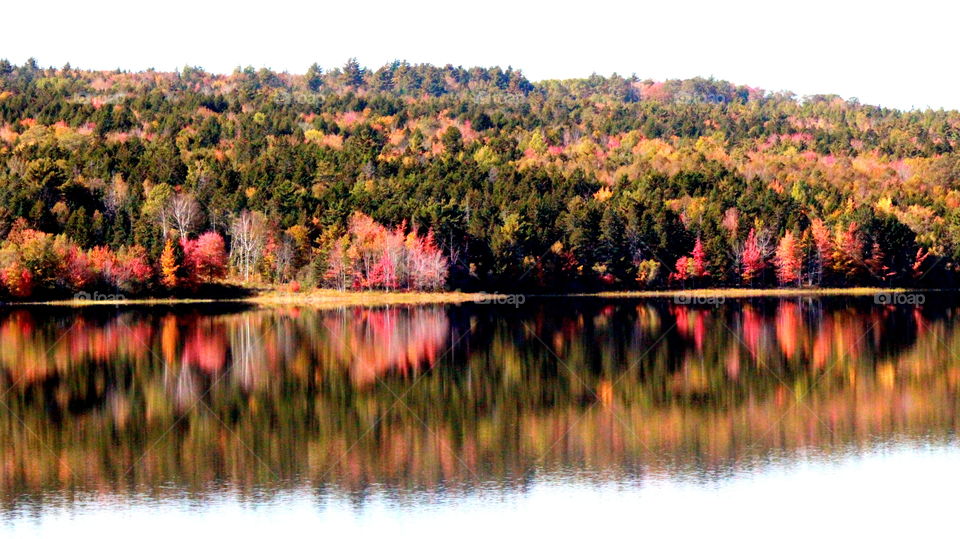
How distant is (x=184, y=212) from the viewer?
345ft

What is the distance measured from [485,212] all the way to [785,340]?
5774 cm

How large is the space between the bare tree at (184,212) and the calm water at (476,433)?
4555 cm

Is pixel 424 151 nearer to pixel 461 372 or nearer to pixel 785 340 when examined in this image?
pixel 785 340

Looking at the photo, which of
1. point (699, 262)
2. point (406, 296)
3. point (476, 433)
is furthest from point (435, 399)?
point (699, 262)

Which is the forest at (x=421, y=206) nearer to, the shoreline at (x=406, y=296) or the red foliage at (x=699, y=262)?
the red foliage at (x=699, y=262)

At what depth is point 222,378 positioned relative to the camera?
139ft

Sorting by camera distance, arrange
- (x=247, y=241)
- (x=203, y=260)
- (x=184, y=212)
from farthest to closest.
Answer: (x=184, y=212) < (x=247, y=241) < (x=203, y=260)

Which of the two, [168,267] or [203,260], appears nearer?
[168,267]

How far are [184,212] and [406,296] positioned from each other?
23.7 metres

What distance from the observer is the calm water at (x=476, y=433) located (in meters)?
23.9

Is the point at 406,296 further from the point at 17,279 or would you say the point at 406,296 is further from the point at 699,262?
the point at 699,262

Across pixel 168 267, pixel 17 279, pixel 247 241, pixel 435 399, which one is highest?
pixel 247 241

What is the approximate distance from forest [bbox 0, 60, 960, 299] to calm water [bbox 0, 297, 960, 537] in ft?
125

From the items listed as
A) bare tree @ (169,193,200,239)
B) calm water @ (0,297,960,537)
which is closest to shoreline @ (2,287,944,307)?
bare tree @ (169,193,200,239)
